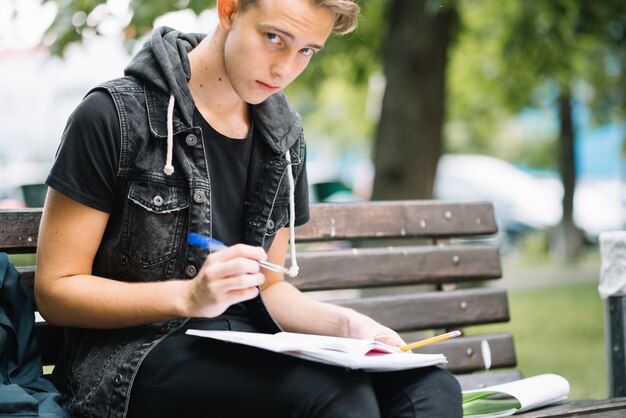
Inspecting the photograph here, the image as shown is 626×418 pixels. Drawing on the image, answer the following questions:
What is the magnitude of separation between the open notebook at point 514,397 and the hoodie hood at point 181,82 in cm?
95

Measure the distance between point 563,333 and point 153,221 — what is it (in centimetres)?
763

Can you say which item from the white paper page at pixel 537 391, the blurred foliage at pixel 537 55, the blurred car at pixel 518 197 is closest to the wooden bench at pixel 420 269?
the white paper page at pixel 537 391

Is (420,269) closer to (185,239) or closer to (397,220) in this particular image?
(397,220)

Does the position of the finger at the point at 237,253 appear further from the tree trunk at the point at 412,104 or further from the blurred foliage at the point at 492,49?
the tree trunk at the point at 412,104

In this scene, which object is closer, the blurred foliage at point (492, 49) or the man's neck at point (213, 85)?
the man's neck at point (213, 85)

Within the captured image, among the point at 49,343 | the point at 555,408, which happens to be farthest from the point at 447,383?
the point at 49,343

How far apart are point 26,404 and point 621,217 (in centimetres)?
2139

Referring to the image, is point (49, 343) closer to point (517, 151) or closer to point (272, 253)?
point (272, 253)

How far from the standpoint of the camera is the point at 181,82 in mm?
2494

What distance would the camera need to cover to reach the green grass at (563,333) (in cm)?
716

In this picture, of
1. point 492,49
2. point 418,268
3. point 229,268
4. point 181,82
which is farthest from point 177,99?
point 492,49

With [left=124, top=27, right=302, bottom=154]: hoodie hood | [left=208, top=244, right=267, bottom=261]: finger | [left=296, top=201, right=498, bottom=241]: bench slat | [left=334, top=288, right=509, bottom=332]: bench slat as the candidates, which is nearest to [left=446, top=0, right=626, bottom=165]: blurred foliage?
[left=296, top=201, right=498, bottom=241]: bench slat

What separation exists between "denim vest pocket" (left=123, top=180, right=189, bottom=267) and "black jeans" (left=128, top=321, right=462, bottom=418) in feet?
0.79

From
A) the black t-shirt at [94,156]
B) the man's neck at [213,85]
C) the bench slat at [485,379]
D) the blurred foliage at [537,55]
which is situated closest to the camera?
Result: the black t-shirt at [94,156]
